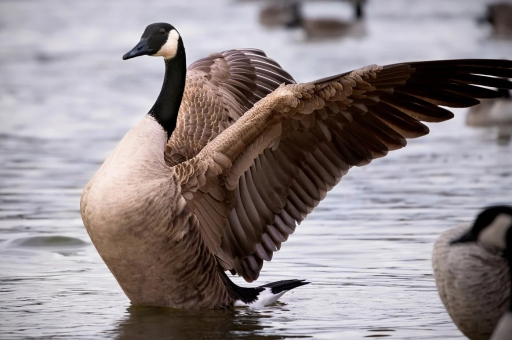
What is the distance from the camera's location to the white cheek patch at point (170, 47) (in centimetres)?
702

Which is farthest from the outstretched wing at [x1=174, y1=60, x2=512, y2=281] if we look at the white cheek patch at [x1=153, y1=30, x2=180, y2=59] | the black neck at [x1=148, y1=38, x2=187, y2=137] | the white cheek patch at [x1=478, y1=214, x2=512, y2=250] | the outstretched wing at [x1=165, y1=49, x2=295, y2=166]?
the white cheek patch at [x1=478, y1=214, x2=512, y2=250]

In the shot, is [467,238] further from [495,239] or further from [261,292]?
[261,292]

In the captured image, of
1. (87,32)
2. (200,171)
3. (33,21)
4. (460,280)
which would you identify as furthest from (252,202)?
(33,21)

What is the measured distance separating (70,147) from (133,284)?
22.5 ft

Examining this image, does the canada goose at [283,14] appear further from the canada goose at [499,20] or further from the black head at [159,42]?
the black head at [159,42]

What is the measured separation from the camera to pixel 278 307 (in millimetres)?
7078

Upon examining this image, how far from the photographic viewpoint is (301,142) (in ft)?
22.5

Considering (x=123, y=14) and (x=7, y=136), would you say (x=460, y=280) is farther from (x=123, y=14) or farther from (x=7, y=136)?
(x=123, y=14)

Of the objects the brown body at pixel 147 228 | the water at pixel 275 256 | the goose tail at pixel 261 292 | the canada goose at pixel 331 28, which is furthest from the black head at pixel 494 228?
the canada goose at pixel 331 28

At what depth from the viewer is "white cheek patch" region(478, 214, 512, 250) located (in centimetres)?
495

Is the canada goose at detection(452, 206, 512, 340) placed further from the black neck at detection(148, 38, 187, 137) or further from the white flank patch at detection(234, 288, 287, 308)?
the black neck at detection(148, 38, 187, 137)

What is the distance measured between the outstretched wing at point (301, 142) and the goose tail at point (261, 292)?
11 cm

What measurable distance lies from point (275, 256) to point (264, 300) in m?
1.29

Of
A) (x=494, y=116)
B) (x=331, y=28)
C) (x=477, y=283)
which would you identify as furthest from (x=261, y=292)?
(x=331, y=28)
